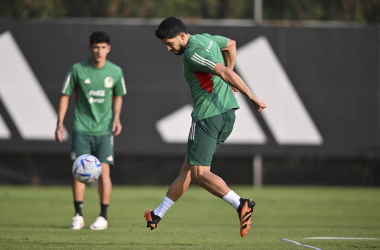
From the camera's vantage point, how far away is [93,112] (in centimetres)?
Result: 695

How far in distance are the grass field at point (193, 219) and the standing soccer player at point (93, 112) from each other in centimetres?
63

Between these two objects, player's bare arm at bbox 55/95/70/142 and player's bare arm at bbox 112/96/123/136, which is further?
player's bare arm at bbox 112/96/123/136

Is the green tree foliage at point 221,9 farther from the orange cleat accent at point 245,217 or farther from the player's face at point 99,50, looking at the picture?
the orange cleat accent at point 245,217

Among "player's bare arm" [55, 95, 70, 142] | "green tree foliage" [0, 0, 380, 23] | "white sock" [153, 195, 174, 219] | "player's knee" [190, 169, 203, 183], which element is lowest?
"white sock" [153, 195, 174, 219]

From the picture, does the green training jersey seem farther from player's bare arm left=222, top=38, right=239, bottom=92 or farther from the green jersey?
the green jersey

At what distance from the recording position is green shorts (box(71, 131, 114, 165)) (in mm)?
6871

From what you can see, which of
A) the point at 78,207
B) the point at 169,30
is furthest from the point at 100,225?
the point at 169,30

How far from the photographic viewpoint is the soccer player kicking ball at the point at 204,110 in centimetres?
497

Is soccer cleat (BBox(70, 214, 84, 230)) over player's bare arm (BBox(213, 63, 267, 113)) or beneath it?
beneath

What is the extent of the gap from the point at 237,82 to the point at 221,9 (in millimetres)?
9043

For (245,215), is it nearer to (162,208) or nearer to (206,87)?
(162,208)

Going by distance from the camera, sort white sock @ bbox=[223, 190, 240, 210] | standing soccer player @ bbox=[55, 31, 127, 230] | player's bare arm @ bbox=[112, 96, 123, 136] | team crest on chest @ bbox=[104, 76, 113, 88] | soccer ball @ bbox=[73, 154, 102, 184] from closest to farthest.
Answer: white sock @ bbox=[223, 190, 240, 210] → soccer ball @ bbox=[73, 154, 102, 184] → standing soccer player @ bbox=[55, 31, 127, 230] → team crest on chest @ bbox=[104, 76, 113, 88] → player's bare arm @ bbox=[112, 96, 123, 136]

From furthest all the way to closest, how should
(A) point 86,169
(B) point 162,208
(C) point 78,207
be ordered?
(C) point 78,207 < (A) point 86,169 < (B) point 162,208

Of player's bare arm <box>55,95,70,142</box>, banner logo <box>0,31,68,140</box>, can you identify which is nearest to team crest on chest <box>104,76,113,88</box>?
player's bare arm <box>55,95,70,142</box>
